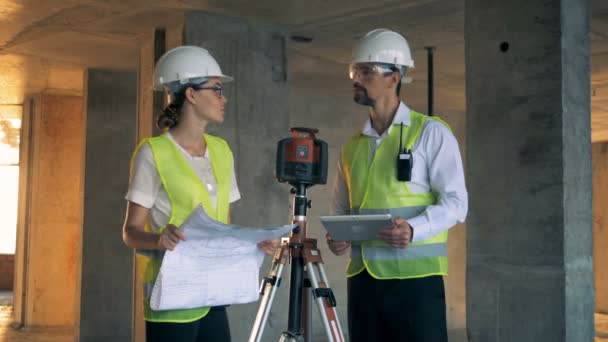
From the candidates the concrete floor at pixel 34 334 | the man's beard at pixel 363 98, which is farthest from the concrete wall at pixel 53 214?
the man's beard at pixel 363 98

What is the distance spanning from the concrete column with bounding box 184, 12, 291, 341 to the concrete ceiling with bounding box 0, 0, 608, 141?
0.16 metres

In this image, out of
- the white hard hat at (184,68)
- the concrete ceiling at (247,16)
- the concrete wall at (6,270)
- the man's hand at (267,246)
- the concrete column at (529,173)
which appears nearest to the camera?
the man's hand at (267,246)

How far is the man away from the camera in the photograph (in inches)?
111

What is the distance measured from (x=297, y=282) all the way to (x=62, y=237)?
7.70m

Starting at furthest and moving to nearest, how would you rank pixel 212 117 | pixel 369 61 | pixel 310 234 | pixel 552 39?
pixel 310 234 < pixel 552 39 < pixel 369 61 < pixel 212 117

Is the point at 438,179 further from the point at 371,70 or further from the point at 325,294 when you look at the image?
the point at 325,294

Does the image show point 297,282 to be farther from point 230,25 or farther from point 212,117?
point 230,25

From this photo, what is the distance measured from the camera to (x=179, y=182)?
8.55 feet

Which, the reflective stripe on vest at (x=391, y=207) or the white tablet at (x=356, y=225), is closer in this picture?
the white tablet at (x=356, y=225)

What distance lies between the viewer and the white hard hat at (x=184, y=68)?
2.81 meters

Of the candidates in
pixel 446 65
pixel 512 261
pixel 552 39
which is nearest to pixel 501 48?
pixel 552 39

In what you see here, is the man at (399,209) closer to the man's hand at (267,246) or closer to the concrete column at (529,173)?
the man's hand at (267,246)

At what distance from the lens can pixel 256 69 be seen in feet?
21.9

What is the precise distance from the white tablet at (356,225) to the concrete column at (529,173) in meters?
1.95
